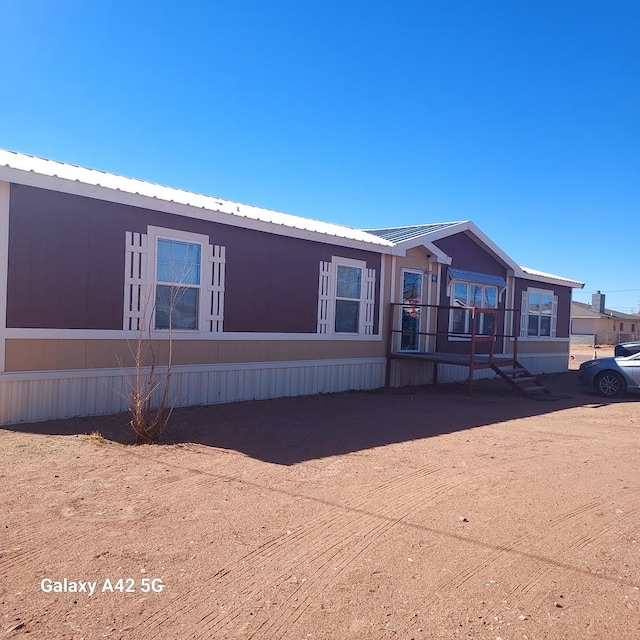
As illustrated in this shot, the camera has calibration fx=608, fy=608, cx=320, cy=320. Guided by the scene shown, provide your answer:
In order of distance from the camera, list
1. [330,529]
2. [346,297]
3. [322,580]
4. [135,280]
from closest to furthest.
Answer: [322,580], [330,529], [135,280], [346,297]

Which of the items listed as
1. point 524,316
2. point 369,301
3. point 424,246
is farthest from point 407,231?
point 524,316

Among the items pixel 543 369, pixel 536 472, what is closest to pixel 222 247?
pixel 536 472

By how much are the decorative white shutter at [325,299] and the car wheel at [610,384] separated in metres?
6.45

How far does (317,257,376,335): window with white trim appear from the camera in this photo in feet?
38.8

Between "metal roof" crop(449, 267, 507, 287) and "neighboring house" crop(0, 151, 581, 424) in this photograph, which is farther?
"metal roof" crop(449, 267, 507, 287)

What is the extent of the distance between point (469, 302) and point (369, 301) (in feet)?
14.1

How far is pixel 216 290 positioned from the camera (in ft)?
32.2

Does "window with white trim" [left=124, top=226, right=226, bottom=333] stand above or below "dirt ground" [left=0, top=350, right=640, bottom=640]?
above

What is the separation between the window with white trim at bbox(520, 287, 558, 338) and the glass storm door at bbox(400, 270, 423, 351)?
5364 mm

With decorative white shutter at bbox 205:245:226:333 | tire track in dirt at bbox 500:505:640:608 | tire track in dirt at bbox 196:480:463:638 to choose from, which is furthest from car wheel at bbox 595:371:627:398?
tire track in dirt at bbox 196:480:463:638

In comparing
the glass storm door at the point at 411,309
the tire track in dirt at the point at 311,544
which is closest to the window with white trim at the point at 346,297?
the glass storm door at the point at 411,309

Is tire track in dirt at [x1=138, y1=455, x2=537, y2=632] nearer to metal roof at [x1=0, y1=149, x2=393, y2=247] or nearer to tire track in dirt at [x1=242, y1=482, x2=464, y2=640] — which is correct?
tire track in dirt at [x1=242, y1=482, x2=464, y2=640]

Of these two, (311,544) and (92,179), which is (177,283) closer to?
(92,179)

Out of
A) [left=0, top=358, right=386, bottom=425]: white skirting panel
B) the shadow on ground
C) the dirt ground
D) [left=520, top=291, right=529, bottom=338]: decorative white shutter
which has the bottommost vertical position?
the shadow on ground
